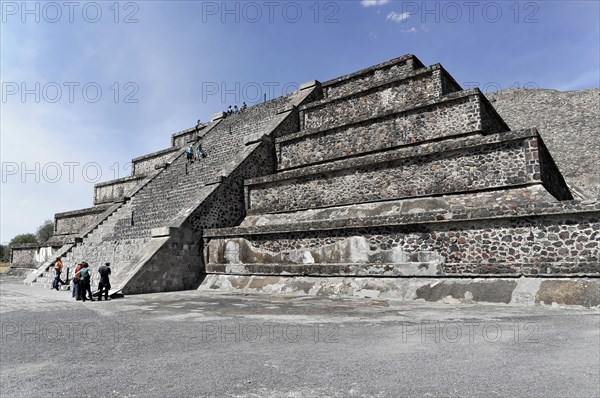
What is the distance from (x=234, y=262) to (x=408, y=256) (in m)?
5.63

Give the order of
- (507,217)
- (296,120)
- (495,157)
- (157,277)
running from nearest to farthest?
(507,217) → (495,157) → (157,277) → (296,120)

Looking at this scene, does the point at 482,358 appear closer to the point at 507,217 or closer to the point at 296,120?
the point at 507,217

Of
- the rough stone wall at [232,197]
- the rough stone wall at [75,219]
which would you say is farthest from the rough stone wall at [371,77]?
the rough stone wall at [75,219]

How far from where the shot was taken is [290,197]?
14008 mm

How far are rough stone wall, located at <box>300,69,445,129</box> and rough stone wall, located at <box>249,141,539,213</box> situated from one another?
9.87 feet

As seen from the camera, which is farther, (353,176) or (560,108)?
(560,108)

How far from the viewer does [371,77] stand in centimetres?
1834

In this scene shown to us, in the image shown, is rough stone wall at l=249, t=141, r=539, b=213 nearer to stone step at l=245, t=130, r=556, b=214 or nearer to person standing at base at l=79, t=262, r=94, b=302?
stone step at l=245, t=130, r=556, b=214

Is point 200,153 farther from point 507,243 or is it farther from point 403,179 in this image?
point 507,243

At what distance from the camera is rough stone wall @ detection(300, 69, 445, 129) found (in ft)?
49.4

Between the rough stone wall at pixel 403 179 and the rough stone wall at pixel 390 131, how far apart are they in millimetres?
1921

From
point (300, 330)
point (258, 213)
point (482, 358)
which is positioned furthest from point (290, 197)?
point (482, 358)

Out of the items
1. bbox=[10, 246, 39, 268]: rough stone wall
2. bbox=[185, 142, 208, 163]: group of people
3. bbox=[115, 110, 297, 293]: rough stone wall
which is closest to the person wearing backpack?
bbox=[185, 142, 208, 163]: group of people

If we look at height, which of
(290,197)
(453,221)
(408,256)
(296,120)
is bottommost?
(408,256)
